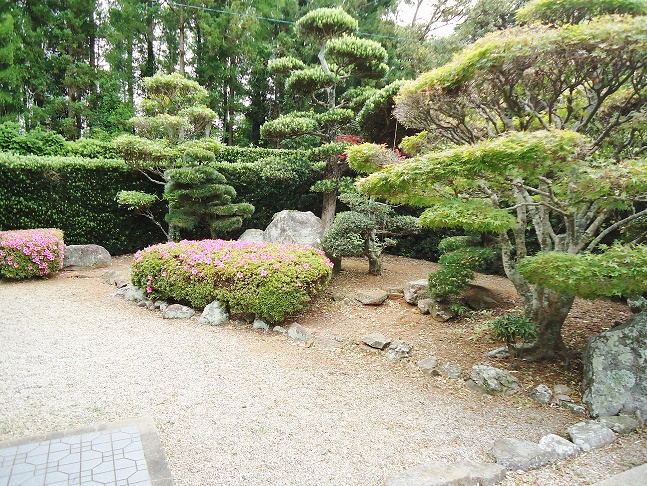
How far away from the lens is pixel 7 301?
5441 millimetres

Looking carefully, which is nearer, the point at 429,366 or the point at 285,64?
the point at 429,366

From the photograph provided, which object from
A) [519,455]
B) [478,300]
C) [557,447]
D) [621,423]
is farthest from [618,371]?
[478,300]

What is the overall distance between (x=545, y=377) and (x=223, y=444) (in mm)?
2842

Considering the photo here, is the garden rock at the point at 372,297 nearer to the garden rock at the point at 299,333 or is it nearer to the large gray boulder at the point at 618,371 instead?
the garden rock at the point at 299,333

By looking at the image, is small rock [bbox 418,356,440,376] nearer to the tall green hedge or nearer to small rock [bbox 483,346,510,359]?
small rock [bbox 483,346,510,359]

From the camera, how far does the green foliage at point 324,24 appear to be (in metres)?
7.30

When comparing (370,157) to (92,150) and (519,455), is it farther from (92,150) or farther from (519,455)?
(92,150)

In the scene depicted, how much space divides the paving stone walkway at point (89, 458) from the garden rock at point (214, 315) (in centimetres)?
221

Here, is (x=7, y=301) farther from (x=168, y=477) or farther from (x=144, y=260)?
(x=168, y=477)

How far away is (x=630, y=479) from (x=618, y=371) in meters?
1.03

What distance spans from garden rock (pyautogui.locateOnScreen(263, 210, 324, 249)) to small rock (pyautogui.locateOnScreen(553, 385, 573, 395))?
13.5ft

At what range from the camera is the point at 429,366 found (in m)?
3.80

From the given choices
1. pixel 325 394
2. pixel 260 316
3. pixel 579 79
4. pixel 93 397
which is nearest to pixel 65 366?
pixel 93 397

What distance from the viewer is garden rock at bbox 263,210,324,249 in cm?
691
